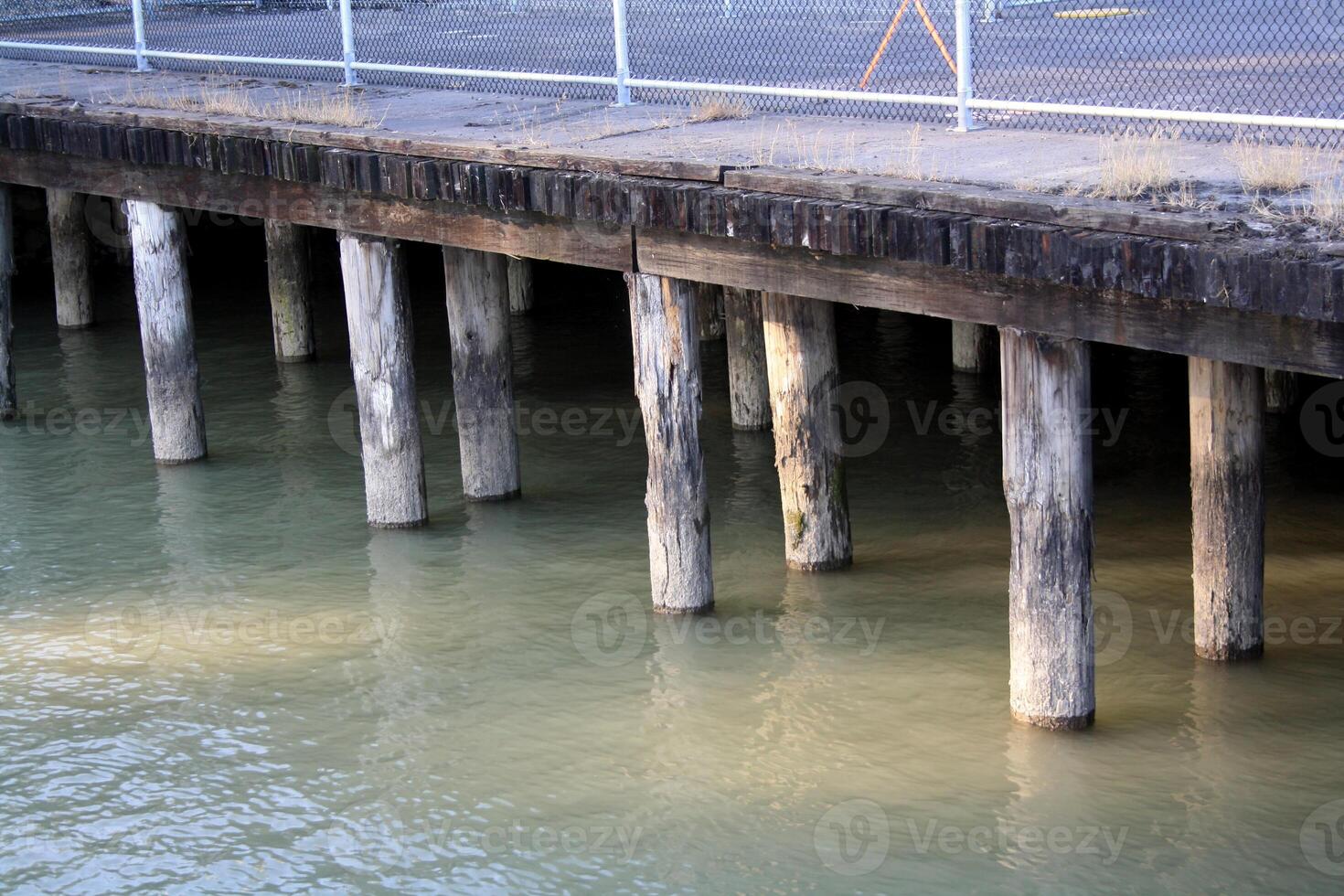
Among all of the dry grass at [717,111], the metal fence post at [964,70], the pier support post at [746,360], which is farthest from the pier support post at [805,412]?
the pier support post at [746,360]

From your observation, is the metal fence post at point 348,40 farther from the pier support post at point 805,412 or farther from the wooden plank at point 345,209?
the pier support post at point 805,412

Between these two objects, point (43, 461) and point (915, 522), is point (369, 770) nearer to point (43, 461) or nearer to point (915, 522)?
point (915, 522)

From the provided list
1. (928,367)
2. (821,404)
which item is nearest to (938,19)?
(928,367)

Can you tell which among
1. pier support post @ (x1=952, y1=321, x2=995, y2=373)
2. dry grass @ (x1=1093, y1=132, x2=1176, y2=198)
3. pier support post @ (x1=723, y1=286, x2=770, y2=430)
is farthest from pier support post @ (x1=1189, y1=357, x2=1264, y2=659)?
pier support post @ (x1=952, y1=321, x2=995, y2=373)

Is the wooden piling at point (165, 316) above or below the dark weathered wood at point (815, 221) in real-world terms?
below

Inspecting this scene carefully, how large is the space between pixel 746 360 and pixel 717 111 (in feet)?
7.81

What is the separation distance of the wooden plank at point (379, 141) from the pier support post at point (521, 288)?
5253 millimetres

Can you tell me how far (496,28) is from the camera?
44.9 feet

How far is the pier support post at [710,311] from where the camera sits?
1310 cm

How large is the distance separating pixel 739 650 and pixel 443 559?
6.62ft

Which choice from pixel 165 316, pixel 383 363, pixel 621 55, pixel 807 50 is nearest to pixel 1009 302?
pixel 621 55

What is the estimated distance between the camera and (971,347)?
41.2 feet

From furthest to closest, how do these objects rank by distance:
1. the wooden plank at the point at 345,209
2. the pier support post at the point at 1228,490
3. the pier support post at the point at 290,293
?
the pier support post at the point at 290,293
the wooden plank at the point at 345,209
the pier support post at the point at 1228,490

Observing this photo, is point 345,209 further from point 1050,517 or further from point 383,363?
point 1050,517
